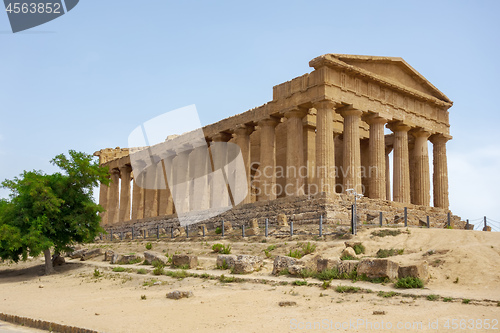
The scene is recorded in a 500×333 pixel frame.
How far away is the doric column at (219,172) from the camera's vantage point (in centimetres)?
3744

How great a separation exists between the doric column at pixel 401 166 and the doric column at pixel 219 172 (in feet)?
38.8

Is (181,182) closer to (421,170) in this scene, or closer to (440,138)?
(421,170)

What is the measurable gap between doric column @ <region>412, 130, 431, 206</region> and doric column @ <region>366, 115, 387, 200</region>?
3.84m

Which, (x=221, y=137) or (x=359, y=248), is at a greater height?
(x=221, y=137)

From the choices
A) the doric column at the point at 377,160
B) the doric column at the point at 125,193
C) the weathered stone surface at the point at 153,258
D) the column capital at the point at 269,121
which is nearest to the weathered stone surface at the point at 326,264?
the weathered stone surface at the point at 153,258

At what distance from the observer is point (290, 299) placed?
512 inches

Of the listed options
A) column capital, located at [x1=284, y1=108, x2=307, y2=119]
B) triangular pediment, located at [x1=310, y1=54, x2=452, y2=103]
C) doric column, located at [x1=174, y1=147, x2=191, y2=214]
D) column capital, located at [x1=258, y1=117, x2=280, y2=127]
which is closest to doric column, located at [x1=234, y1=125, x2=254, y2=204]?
column capital, located at [x1=258, y1=117, x2=280, y2=127]

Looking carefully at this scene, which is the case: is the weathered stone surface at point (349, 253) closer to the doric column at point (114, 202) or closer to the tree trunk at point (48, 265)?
the tree trunk at point (48, 265)

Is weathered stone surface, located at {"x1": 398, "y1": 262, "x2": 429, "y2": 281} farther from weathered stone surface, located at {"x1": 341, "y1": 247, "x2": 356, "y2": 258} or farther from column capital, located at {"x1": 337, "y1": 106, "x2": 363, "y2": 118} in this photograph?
column capital, located at {"x1": 337, "y1": 106, "x2": 363, "y2": 118}

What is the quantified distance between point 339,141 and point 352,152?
11600 millimetres

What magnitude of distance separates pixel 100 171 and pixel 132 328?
616 inches

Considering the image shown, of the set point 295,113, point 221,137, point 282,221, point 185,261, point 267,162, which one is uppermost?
point 295,113

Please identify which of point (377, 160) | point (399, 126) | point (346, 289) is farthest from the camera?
point (399, 126)

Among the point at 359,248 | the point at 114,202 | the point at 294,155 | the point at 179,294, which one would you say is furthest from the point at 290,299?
the point at 114,202
